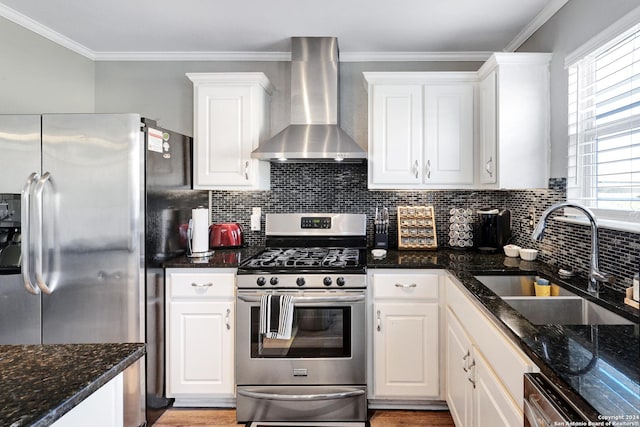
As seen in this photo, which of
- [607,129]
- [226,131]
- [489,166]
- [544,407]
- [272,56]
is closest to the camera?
[544,407]

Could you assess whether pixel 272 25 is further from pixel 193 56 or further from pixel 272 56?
pixel 193 56

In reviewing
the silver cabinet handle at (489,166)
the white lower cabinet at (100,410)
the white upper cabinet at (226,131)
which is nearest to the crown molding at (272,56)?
the white upper cabinet at (226,131)

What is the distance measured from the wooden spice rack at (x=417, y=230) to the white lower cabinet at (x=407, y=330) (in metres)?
0.57

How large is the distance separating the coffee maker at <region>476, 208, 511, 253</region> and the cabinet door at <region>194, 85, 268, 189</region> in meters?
1.67

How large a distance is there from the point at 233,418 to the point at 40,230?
5.06ft

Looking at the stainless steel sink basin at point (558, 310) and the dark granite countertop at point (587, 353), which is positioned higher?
the dark granite countertop at point (587, 353)

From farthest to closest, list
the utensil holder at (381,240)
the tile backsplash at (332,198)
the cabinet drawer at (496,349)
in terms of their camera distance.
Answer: the tile backsplash at (332,198), the utensil holder at (381,240), the cabinet drawer at (496,349)

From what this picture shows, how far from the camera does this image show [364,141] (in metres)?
3.05

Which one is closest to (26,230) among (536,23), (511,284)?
(511,284)

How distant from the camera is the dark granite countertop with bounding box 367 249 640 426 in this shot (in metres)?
0.79

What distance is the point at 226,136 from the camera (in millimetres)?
2740

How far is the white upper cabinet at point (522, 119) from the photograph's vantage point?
2297mm

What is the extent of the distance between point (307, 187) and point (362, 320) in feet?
3.87

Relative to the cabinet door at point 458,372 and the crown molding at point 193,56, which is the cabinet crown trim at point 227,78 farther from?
the cabinet door at point 458,372
